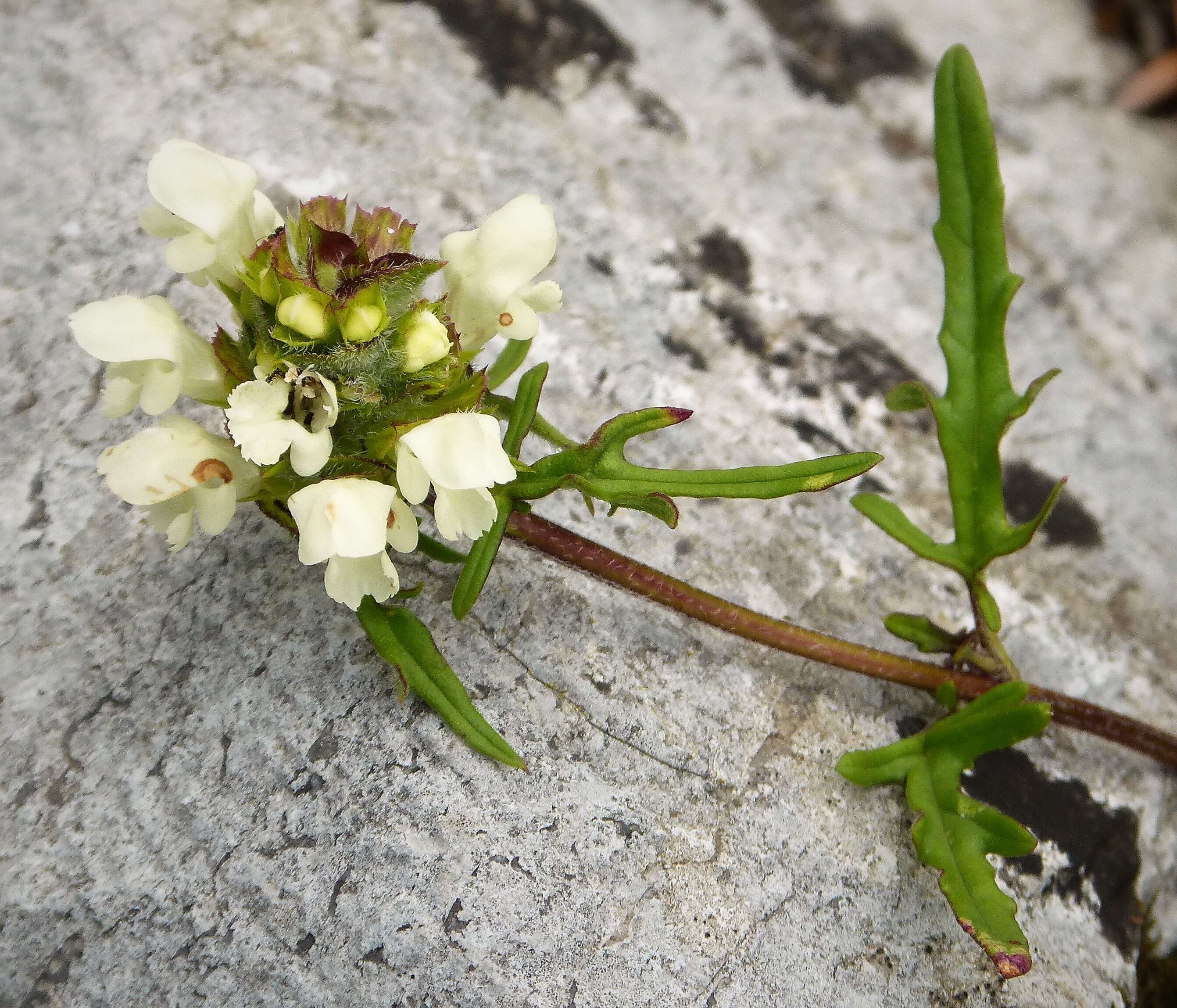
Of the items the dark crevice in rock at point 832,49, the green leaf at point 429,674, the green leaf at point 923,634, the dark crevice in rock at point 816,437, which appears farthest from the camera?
the dark crevice in rock at point 832,49

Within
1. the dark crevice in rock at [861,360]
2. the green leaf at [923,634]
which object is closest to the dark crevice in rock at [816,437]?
the dark crevice in rock at [861,360]

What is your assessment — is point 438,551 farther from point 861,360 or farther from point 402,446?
point 861,360

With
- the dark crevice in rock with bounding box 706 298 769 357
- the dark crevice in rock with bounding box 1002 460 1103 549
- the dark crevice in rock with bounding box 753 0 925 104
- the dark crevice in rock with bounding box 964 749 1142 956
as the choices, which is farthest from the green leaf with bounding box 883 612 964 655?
the dark crevice in rock with bounding box 753 0 925 104

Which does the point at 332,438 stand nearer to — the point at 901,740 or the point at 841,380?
the point at 901,740

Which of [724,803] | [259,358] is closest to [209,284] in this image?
[259,358]

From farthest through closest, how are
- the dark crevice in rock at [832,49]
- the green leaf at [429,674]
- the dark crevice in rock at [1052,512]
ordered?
the dark crevice in rock at [832,49]
the dark crevice in rock at [1052,512]
the green leaf at [429,674]

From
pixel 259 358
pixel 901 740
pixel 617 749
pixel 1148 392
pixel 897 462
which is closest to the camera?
pixel 259 358

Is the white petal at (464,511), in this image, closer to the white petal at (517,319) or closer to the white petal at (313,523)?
the white petal at (313,523)
